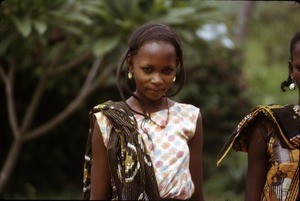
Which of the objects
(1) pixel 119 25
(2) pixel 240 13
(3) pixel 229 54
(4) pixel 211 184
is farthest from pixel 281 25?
(1) pixel 119 25

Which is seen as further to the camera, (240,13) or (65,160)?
(240,13)

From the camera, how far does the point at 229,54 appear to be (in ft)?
28.8

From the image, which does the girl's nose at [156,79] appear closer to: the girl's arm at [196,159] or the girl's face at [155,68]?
the girl's face at [155,68]

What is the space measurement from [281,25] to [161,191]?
1282cm

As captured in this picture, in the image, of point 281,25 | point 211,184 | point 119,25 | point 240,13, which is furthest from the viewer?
point 281,25

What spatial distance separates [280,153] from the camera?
258 cm

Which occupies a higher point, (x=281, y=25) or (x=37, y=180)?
(x=281, y=25)

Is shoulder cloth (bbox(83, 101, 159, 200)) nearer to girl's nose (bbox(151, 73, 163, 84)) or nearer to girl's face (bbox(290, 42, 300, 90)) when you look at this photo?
girl's nose (bbox(151, 73, 163, 84))

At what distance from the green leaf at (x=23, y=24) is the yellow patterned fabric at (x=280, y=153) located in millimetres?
3134

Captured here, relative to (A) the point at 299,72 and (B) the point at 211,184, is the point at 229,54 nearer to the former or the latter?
(B) the point at 211,184

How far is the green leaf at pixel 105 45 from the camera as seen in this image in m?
5.82

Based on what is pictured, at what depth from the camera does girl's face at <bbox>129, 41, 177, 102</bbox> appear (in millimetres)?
2639

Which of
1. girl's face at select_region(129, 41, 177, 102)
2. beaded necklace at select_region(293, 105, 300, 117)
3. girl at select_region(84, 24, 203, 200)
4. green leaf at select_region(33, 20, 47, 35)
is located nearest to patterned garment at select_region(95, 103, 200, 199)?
girl at select_region(84, 24, 203, 200)

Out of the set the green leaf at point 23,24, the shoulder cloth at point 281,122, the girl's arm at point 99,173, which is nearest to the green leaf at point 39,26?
the green leaf at point 23,24
